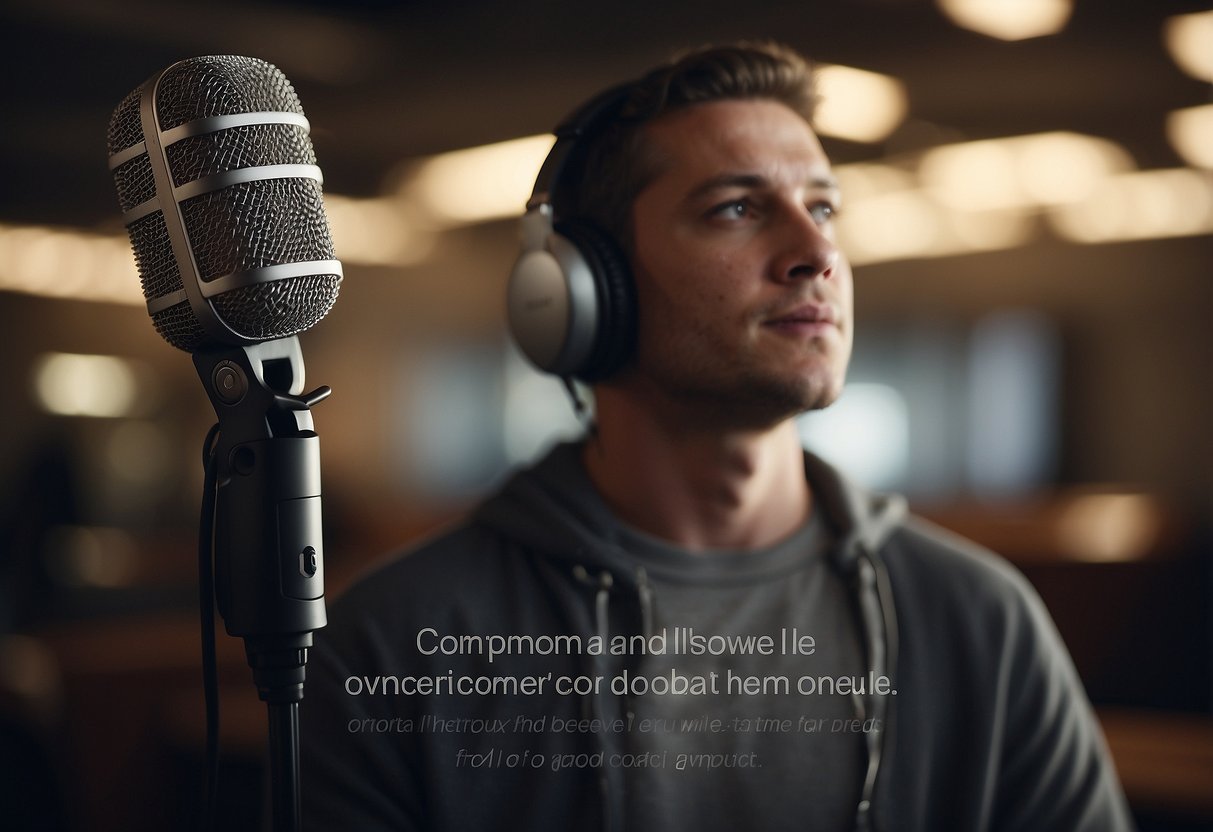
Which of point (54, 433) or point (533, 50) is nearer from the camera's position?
point (533, 50)

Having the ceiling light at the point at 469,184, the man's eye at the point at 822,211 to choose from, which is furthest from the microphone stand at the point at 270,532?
the ceiling light at the point at 469,184

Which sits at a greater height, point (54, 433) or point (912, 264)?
point (912, 264)

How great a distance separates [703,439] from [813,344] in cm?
17

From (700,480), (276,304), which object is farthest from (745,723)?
(276,304)

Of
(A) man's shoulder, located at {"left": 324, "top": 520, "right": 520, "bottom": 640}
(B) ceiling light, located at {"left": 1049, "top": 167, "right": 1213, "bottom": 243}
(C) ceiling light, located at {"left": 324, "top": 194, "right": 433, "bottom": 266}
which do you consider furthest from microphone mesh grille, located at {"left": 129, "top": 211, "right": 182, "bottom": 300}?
(B) ceiling light, located at {"left": 1049, "top": 167, "right": 1213, "bottom": 243}

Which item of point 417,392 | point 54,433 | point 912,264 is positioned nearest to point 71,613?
point 54,433

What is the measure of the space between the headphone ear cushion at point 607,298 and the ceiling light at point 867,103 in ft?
11.3

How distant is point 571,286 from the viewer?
110cm

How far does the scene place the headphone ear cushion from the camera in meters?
1.13

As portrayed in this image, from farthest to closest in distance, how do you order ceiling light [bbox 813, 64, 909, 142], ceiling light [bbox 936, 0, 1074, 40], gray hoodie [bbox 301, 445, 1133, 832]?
ceiling light [bbox 813, 64, 909, 142] → ceiling light [bbox 936, 0, 1074, 40] → gray hoodie [bbox 301, 445, 1133, 832]

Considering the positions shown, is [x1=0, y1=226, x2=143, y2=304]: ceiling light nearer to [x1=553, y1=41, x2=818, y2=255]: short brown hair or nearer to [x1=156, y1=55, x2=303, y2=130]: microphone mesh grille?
[x1=156, y1=55, x2=303, y2=130]: microphone mesh grille

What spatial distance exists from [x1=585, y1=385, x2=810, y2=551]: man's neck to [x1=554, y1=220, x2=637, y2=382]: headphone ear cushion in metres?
0.06

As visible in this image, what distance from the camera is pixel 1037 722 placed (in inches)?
44.6

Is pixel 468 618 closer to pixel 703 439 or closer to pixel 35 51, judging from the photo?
pixel 703 439
